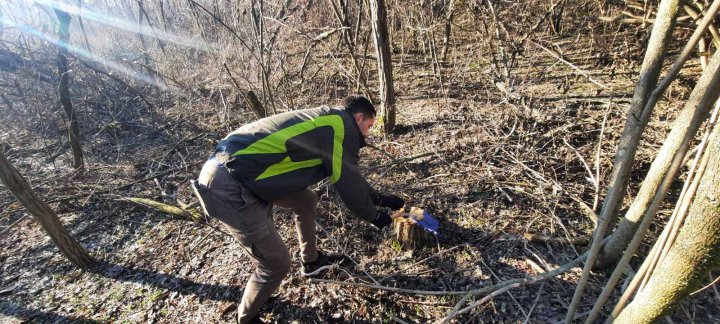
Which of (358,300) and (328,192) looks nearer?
(358,300)

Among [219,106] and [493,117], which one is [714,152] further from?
[219,106]

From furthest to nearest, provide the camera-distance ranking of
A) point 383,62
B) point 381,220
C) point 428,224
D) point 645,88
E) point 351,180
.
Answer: point 383,62
point 428,224
point 381,220
point 351,180
point 645,88

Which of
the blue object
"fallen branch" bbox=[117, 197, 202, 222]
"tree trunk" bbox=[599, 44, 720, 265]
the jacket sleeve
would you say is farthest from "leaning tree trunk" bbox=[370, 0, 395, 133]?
"tree trunk" bbox=[599, 44, 720, 265]

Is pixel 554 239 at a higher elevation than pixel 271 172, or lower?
lower

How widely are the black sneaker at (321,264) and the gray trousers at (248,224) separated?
20.0 inches

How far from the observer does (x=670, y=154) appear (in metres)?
1.67

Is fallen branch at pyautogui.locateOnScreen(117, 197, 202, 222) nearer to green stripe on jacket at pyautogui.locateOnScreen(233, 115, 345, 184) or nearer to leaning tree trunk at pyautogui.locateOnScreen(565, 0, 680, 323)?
green stripe on jacket at pyautogui.locateOnScreen(233, 115, 345, 184)

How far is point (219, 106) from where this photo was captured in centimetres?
709

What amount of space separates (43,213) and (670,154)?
15.6ft

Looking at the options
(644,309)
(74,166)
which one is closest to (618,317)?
(644,309)

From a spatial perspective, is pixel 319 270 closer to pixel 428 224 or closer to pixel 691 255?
pixel 428 224

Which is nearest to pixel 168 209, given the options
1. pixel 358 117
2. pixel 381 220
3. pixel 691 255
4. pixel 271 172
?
pixel 271 172

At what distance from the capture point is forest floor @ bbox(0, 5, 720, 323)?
8.75 ft

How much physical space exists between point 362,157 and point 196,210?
6.84 ft
